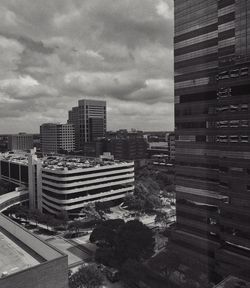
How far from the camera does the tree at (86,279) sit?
49403 mm

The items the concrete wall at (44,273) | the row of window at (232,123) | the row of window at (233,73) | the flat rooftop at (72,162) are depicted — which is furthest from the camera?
the flat rooftop at (72,162)

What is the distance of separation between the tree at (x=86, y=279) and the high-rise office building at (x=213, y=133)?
20472 millimetres


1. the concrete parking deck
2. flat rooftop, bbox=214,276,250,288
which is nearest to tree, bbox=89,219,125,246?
the concrete parking deck

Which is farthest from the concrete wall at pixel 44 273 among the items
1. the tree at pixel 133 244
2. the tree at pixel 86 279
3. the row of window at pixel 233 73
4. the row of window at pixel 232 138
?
the row of window at pixel 233 73

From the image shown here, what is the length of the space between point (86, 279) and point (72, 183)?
53095 mm

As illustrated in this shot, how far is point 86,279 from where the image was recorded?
49969 millimetres

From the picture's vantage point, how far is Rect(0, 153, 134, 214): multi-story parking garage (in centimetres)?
10000

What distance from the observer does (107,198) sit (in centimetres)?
11200

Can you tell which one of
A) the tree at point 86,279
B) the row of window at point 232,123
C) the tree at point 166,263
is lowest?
the tree at point 166,263

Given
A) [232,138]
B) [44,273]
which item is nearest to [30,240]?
[44,273]

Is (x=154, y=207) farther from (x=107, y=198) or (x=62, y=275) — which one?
(x=62, y=275)

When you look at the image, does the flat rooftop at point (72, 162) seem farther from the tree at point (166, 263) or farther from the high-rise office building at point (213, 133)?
the tree at point (166, 263)

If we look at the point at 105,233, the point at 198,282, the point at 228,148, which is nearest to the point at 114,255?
the point at 105,233

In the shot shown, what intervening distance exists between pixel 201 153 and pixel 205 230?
15981 mm
